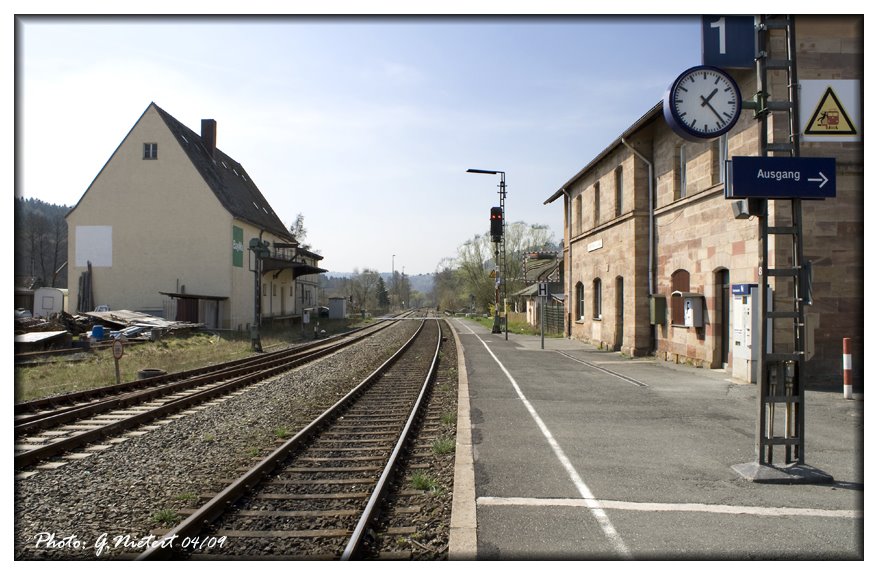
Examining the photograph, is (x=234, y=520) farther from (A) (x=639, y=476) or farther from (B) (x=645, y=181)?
(B) (x=645, y=181)

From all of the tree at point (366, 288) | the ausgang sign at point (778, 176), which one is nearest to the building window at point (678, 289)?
the ausgang sign at point (778, 176)

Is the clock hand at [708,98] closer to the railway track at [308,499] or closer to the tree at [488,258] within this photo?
the railway track at [308,499]

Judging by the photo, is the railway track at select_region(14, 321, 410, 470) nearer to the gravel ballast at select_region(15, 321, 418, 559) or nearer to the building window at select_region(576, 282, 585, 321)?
the gravel ballast at select_region(15, 321, 418, 559)

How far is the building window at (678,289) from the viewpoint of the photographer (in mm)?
15836

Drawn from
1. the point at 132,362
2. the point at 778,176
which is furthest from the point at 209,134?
the point at 778,176

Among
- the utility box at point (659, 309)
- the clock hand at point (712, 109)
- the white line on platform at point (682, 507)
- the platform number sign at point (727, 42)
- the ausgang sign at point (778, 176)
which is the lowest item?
the white line on platform at point (682, 507)

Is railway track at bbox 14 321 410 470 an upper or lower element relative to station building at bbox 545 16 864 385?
lower

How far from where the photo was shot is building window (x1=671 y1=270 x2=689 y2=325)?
52.0 feet

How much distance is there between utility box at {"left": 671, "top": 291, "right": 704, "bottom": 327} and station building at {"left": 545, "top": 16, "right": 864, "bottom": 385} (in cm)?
3

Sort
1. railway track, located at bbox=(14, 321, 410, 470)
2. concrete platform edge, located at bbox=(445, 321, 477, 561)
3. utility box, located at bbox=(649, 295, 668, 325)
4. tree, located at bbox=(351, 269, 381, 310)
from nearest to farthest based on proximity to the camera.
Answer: concrete platform edge, located at bbox=(445, 321, 477, 561) → railway track, located at bbox=(14, 321, 410, 470) → utility box, located at bbox=(649, 295, 668, 325) → tree, located at bbox=(351, 269, 381, 310)

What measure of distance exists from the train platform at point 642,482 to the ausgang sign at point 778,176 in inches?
93.5

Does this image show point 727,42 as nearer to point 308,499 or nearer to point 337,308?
point 308,499

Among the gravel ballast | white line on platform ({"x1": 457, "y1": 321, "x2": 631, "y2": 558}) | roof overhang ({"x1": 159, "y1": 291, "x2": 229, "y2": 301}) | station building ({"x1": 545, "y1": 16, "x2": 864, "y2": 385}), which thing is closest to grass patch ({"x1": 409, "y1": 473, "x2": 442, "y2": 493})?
white line on platform ({"x1": 457, "y1": 321, "x2": 631, "y2": 558})

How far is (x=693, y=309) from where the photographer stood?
1470cm
